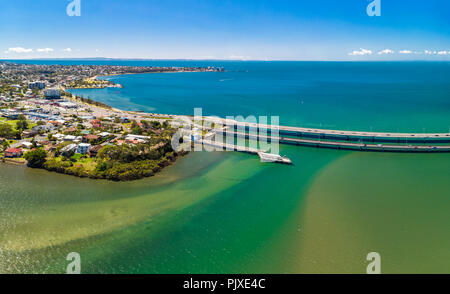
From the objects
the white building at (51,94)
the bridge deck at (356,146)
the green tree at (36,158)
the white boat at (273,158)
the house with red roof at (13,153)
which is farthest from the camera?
the white building at (51,94)

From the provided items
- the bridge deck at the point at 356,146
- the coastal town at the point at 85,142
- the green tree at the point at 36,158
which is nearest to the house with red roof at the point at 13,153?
the coastal town at the point at 85,142

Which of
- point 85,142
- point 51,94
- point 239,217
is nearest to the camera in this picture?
point 239,217

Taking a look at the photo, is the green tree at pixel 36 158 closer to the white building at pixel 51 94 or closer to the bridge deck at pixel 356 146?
the bridge deck at pixel 356 146

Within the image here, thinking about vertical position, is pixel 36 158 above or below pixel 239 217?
above

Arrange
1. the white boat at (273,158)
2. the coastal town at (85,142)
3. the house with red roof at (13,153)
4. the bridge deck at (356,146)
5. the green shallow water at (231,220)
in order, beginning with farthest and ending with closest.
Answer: the bridge deck at (356,146) < the white boat at (273,158) < the house with red roof at (13,153) < the coastal town at (85,142) < the green shallow water at (231,220)

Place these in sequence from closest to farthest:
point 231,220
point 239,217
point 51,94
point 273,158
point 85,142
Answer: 1. point 231,220
2. point 239,217
3. point 273,158
4. point 85,142
5. point 51,94

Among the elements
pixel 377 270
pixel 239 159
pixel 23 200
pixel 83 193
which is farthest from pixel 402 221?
pixel 23 200

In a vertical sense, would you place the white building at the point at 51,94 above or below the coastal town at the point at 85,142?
above

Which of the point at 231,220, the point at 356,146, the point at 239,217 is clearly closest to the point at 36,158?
the point at 231,220

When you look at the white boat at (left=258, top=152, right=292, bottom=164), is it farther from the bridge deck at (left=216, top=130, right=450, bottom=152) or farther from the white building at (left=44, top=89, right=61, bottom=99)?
the white building at (left=44, top=89, right=61, bottom=99)

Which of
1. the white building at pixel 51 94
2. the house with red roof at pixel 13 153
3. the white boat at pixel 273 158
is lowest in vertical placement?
the white boat at pixel 273 158

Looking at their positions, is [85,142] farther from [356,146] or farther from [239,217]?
[356,146]
